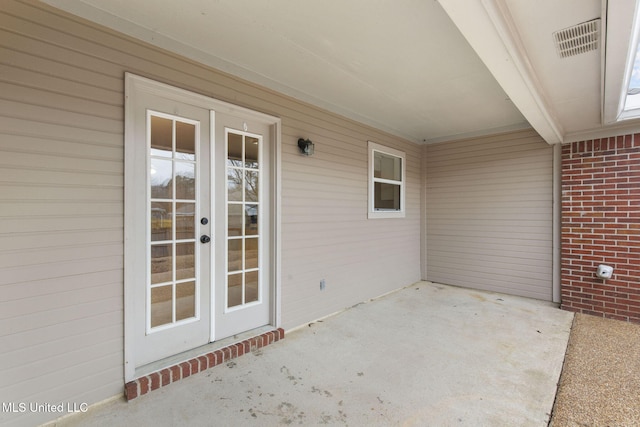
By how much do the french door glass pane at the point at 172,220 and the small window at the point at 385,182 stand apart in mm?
2708

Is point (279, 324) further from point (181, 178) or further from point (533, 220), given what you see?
point (533, 220)

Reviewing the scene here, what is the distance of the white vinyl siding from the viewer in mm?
4477

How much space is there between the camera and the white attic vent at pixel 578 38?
6.28 feet

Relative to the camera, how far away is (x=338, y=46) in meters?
2.43

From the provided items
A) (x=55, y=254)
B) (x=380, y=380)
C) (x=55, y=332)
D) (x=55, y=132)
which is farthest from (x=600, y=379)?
(x=55, y=132)

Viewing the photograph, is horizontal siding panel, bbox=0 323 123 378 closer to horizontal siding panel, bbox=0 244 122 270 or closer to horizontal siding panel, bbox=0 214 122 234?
horizontal siding panel, bbox=0 244 122 270

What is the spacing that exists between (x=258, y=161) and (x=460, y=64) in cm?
219

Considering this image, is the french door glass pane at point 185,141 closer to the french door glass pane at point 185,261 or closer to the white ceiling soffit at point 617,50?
the french door glass pane at point 185,261

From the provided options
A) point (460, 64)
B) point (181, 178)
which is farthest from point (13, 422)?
point (460, 64)

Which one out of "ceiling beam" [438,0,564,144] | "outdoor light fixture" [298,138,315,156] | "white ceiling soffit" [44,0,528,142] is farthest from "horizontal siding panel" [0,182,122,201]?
"ceiling beam" [438,0,564,144]

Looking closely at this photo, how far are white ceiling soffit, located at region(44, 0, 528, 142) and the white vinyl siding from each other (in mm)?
904

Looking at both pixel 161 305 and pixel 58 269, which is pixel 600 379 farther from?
pixel 58 269

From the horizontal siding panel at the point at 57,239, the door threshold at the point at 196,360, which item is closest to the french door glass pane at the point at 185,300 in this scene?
the door threshold at the point at 196,360

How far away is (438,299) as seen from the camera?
449cm
